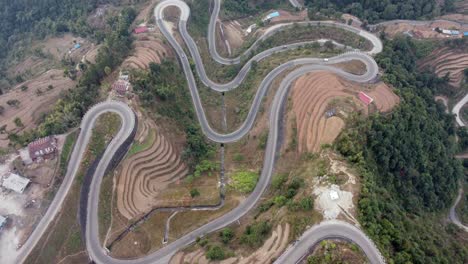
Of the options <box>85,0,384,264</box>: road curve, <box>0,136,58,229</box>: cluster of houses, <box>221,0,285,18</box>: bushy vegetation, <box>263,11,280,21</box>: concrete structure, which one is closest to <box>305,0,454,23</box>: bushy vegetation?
<box>263,11,280,21</box>: concrete structure

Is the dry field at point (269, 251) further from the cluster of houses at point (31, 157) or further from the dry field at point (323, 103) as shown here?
the cluster of houses at point (31, 157)

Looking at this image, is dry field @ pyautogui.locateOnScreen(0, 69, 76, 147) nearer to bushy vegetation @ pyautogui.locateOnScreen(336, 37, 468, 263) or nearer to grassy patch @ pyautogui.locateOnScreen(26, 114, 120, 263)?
grassy patch @ pyautogui.locateOnScreen(26, 114, 120, 263)

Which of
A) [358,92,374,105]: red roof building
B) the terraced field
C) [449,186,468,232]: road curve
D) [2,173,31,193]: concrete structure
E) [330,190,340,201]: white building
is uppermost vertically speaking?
the terraced field

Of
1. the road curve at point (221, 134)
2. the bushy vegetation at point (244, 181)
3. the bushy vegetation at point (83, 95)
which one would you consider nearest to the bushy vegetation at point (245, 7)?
the road curve at point (221, 134)

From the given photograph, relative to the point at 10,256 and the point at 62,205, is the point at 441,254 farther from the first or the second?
the point at 10,256

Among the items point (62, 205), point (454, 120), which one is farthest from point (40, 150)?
point (454, 120)

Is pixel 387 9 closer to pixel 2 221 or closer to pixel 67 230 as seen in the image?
pixel 67 230
